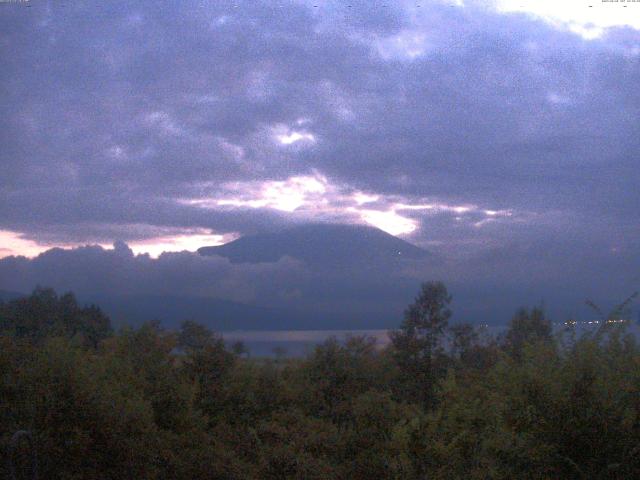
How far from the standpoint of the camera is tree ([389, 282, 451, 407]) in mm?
25938

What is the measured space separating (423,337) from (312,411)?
1003 centimetres

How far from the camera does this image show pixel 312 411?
60.0 feet

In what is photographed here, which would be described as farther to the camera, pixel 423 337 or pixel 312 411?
pixel 423 337

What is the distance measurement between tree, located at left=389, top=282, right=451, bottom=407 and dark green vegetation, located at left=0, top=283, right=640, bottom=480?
3.54 m

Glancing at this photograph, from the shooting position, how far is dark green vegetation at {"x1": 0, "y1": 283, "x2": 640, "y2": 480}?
624 centimetres

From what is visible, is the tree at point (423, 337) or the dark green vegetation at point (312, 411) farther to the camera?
the tree at point (423, 337)

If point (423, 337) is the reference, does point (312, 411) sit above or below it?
below

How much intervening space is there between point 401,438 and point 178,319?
83.4 feet

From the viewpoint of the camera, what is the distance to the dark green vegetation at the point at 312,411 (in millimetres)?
6238

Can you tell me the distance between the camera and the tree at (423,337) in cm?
2594

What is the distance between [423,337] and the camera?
89.3ft

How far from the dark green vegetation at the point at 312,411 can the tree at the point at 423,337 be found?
354 centimetres

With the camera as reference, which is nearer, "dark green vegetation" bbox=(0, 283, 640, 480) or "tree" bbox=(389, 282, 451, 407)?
"dark green vegetation" bbox=(0, 283, 640, 480)

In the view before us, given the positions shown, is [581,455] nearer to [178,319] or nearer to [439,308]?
[439,308]
